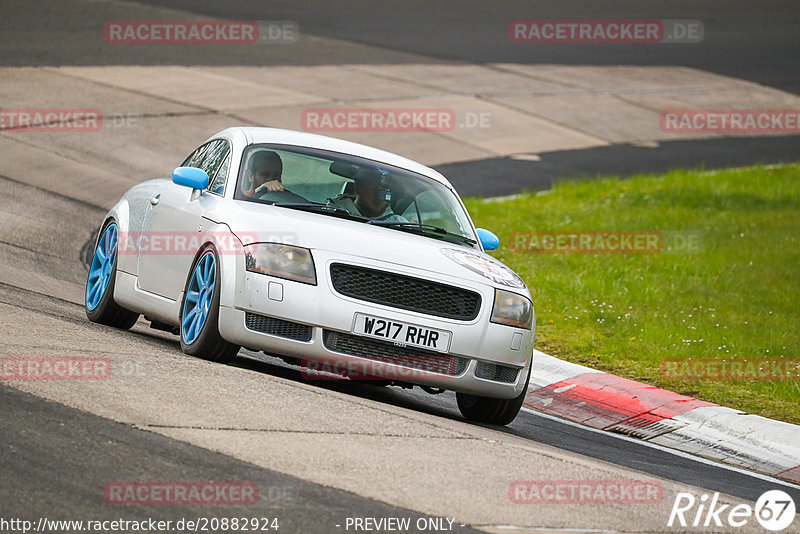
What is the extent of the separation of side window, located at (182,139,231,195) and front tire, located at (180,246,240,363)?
2.43 ft

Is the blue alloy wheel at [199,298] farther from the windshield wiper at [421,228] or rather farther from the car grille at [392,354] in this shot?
the windshield wiper at [421,228]

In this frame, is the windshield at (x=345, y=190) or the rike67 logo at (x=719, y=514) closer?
the rike67 logo at (x=719, y=514)

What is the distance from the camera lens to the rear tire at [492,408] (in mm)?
8352

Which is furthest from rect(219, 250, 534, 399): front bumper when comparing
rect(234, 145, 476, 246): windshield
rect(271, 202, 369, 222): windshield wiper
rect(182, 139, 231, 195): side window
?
rect(182, 139, 231, 195): side window

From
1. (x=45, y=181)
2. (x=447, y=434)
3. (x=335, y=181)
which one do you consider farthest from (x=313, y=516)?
(x=45, y=181)

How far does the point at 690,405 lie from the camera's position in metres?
9.77

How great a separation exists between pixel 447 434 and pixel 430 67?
2178 cm

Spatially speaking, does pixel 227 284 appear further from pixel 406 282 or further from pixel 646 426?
pixel 646 426

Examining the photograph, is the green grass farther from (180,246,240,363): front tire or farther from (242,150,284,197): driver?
(180,246,240,363): front tire

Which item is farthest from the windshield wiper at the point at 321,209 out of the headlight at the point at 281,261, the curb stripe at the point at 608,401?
the curb stripe at the point at 608,401

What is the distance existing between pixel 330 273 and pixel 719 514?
2631mm

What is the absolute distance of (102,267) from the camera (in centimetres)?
968

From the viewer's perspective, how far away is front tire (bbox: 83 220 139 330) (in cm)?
936

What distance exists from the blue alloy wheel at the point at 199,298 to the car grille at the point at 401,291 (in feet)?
2.68
